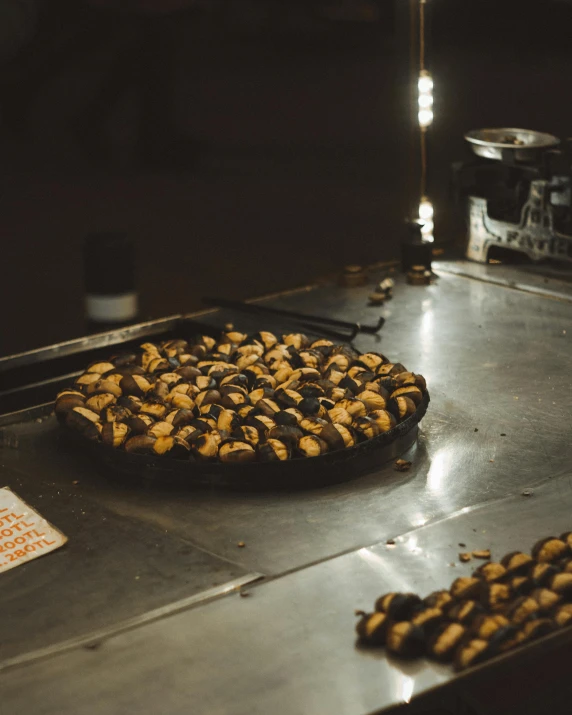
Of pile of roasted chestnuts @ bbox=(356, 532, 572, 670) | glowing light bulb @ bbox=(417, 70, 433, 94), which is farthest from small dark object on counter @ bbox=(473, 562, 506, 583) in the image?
glowing light bulb @ bbox=(417, 70, 433, 94)

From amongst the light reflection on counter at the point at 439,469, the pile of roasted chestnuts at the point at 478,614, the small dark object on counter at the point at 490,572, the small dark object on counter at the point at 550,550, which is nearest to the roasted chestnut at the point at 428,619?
the pile of roasted chestnuts at the point at 478,614

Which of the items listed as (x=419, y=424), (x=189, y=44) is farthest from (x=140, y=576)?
(x=189, y=44)

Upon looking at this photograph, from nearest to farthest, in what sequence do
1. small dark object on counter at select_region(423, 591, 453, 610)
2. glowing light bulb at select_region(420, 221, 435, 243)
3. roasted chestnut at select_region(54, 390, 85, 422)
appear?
1. small dark object on counter at select_region(423, 591, 453, 610)
2. roasted chestnut at select_region(54, 390, 85, 422)
3. glowing light bulb at select_region(420, 221, 435, 243)

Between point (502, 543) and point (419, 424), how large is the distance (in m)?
0.53

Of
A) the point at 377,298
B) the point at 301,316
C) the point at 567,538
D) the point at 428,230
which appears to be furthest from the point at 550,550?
the point at 428,230

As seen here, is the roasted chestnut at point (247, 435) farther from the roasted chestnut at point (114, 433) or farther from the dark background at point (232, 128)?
the dark background at point (232, 128)

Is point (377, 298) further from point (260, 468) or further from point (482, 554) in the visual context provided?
point (482, 554)

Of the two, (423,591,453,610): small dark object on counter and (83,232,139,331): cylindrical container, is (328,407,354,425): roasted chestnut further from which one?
(83,232,139,331): cylindrical container

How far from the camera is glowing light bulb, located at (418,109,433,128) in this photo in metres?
3.28

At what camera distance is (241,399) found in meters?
1.93

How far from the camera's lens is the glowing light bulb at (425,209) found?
337cm

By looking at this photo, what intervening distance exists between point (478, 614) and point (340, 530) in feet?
1.25

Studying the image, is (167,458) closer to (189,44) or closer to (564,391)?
(564,391)

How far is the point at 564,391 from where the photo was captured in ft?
7.03
